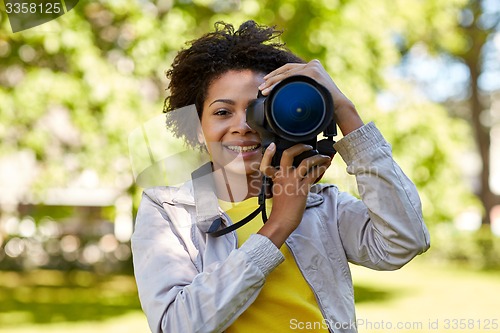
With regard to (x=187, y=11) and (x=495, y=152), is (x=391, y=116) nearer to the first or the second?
(x=187, y=11)

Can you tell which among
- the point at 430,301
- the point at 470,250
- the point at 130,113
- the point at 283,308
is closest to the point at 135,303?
the point at 130,113

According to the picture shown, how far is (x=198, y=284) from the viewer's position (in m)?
1.54

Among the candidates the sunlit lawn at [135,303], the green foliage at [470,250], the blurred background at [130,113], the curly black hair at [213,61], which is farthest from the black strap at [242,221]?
the green foliage at [470,250]

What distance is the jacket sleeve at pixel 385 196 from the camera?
5.32ft

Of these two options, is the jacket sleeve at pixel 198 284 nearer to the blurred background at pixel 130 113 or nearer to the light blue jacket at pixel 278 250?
the light blue jacket at pixel 278 250

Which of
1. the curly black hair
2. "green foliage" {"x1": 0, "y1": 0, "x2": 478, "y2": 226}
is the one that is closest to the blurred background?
"green foliage" {"x1": 0, "y1": 0, "x2": 478, "y2": 226}

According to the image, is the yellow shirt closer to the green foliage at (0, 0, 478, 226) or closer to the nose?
the nose

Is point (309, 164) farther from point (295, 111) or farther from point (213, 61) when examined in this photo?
point (213, 61)

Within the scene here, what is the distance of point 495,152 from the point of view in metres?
30.2

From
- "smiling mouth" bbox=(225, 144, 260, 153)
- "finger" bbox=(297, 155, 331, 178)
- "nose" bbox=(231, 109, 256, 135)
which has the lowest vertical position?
"finger" bbox=(297, 155, 331, 178)

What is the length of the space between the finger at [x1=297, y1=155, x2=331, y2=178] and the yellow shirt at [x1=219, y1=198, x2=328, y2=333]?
242 millimetres

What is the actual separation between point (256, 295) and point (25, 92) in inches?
231

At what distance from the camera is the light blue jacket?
5.01 feet

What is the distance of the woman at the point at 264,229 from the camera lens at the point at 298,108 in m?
0.03
